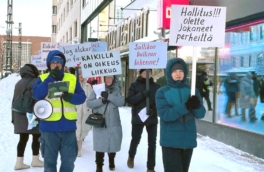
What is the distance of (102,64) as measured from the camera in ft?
20.9

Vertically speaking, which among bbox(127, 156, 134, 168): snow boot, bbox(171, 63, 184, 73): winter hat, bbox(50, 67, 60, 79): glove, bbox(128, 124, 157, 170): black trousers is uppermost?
bbox(171, 63, 184, 73): winter hat

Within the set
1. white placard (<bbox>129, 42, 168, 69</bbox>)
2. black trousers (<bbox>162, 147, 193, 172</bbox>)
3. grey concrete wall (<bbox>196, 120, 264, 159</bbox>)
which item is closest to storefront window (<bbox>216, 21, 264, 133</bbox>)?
grey concrete wall (<bbox>196, 120, 264, 159</bbox>)

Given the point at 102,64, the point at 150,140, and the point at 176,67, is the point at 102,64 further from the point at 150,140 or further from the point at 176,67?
the point at 176,67

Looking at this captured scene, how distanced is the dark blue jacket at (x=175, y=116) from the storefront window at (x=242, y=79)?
4.18 metres

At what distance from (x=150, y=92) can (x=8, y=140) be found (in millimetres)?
4435

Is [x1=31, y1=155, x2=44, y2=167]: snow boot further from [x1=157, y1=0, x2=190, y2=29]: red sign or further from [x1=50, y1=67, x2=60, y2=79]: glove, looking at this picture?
[x1=157, y1=0, x2=190, y2=29]: red sign

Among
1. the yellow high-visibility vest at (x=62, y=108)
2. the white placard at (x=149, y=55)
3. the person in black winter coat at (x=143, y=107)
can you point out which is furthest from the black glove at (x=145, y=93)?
the yellow high-visibility vest at (x=62, y=108)

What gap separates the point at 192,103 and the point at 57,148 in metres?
1.77

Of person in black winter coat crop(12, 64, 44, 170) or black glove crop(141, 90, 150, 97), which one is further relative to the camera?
person in black winter coat crop(12, 64, 44, 170)

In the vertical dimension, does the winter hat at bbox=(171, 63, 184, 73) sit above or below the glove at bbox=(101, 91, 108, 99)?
above

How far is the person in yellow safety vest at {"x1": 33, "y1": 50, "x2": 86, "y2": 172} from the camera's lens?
14.9ft

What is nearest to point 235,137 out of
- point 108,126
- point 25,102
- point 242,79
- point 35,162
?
point 242,79

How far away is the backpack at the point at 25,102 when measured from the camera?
584 cm

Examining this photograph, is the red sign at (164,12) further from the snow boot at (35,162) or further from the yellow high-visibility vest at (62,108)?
the yellow high-visibility vest at (62,108)
